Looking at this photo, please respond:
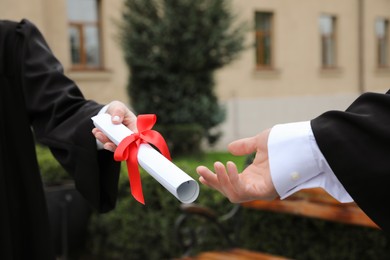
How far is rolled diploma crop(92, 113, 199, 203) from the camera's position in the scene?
148 cm

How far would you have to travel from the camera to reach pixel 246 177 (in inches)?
62.1

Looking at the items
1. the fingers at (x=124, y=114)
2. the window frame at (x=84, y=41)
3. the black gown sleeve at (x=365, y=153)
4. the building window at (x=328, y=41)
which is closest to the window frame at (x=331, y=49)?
→ the building window at (x=328, y=41)

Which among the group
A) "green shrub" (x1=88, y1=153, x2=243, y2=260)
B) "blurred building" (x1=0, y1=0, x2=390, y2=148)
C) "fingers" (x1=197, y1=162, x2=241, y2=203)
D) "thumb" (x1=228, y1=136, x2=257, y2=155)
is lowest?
"green shrub" (x1=88, y1=153, x2=243, y2=260)

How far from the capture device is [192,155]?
13.5 metres

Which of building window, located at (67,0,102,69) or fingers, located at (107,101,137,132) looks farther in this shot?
building window, located at (67,0,102,69)

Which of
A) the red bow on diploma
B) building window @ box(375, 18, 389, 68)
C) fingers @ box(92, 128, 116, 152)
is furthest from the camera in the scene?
building window @ box(375, 18, 389, 68)

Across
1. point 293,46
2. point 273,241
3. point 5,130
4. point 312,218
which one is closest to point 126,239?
point 273,241

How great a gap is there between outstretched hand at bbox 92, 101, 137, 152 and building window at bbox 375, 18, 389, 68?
23.3 meters

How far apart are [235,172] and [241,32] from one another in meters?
12.1

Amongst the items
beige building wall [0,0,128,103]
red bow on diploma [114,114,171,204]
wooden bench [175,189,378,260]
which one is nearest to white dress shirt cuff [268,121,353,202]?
red bow on diploma [114,114,171,204]

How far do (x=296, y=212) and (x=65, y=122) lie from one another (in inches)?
83.9

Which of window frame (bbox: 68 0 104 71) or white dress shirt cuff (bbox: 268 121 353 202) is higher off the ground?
window frame (bbox: 68 0 104 71)

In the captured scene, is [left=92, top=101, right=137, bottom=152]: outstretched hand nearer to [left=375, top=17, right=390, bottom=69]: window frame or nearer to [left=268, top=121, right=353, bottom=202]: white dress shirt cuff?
[left=268, top=121, right=353, bottom=202]: white dress shirt cuff

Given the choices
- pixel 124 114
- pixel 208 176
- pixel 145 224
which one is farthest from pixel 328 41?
pixel 208 176
